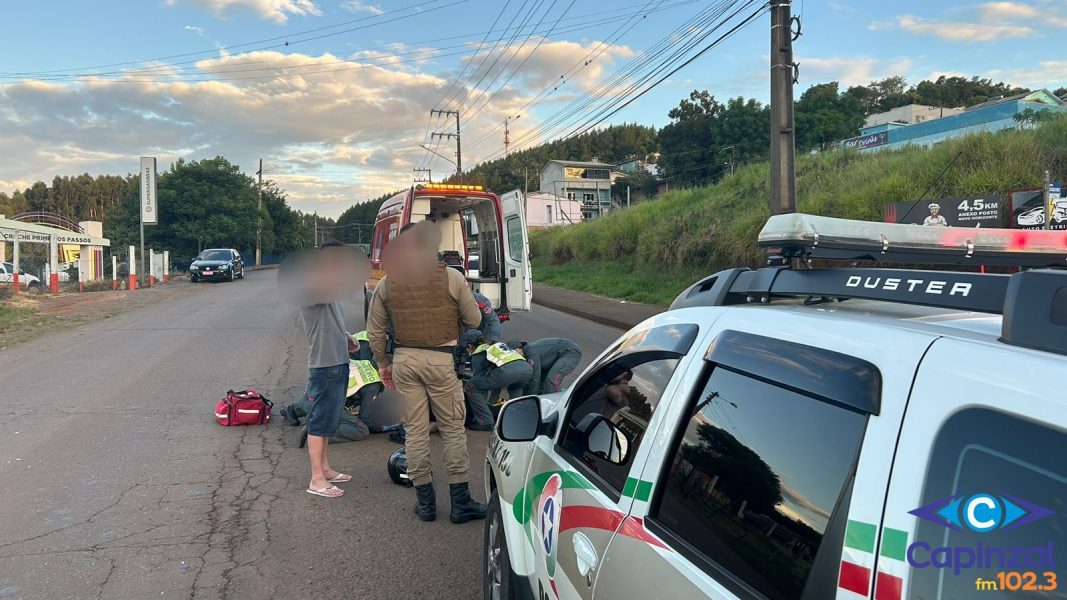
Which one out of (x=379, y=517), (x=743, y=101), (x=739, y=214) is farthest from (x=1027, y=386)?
(x=743, y=101)

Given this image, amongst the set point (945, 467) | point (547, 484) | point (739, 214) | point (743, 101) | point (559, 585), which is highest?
point (743, 101)

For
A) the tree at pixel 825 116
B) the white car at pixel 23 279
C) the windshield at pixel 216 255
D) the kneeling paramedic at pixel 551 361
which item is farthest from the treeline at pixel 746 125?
the kneeling paramedic at pixel 551 361

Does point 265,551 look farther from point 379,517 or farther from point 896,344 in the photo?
point 896,344

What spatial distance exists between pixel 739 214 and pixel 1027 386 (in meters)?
18.8

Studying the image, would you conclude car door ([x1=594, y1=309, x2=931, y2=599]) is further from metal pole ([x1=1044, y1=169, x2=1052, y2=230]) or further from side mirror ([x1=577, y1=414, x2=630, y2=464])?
metal pole ([x1=1044, y1=169, x2=1052, y2=230])

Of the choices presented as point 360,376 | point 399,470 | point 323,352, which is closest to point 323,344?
point 323,352

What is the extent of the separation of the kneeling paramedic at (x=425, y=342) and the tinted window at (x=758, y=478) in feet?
8.61

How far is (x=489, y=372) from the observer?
238 inches

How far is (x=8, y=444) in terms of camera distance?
598 cm

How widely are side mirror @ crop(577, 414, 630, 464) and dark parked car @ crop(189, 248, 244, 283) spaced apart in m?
32.0

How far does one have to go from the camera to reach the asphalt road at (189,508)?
12.0 ft

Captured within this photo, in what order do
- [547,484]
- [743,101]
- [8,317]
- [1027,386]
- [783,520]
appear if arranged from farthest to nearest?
[743,101], [8,317], [547,484], [783,520], [1027,386]

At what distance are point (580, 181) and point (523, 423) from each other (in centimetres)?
8103

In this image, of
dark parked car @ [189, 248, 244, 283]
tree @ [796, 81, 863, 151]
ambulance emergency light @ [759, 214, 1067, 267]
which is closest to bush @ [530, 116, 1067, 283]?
ambulance emergency light @ [759, 214, 1067, 267]
